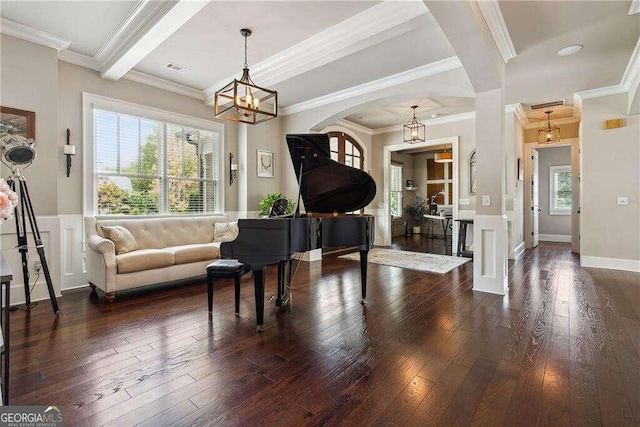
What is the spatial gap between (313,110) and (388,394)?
15.7 ft

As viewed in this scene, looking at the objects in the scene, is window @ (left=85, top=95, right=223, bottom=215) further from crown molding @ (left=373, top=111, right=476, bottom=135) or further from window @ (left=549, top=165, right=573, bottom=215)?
window @ (left=549, top=165, right=573, bottom=215)

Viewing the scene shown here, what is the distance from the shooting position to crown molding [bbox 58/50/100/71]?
373cm

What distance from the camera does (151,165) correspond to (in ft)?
14.9

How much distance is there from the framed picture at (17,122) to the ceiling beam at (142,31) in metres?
1.06

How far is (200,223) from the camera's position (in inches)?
189

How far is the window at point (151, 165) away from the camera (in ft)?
13.4

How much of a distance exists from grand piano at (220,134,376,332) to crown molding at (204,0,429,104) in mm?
1214

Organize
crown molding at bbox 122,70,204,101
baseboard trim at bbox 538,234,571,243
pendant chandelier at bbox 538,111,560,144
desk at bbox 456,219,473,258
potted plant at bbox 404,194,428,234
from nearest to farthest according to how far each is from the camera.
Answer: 1. crown molding at bbox 122,70,204,101
2. desk at bbox 456,219,473,258
3. pendant chandelier at bbox 538,111,560,144
4. baseboard trim at bbox 538,234,571,243
5. potted plant at bbox 404,194,428,234

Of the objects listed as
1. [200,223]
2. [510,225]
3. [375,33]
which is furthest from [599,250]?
[200,223]

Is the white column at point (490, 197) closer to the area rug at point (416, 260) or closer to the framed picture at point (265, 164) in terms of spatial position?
the area rug at point (416, 260)

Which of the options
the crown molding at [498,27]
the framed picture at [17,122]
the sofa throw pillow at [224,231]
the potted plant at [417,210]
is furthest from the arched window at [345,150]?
the framed picture at [17,122]

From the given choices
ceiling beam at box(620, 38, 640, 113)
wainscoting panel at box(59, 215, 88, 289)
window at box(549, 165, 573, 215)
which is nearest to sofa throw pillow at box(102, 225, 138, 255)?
wainscoting panel at box(59, 215, 88, 289)

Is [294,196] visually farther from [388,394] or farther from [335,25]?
[388,394]

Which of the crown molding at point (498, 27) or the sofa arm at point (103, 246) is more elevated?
the crown molding at point (498, 27)
